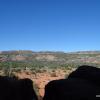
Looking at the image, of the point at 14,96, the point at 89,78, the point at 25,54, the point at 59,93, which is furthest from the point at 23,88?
the point at 25,54

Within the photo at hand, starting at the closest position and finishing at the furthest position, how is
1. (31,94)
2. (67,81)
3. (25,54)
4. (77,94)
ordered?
1. (77,94)
2. (67,81)
3. (31,94)
4. (25,54)

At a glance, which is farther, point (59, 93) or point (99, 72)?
point (99, 72)

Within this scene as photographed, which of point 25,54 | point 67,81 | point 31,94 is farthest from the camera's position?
point 25,54

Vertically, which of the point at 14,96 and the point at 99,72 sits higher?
the point at 99,72

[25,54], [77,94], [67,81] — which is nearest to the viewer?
[77,94]

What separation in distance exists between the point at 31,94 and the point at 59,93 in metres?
1.70

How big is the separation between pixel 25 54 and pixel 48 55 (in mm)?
13948

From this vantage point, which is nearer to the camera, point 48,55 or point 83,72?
point 83,72

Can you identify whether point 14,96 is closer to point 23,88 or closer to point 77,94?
point 23,88

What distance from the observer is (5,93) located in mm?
10648

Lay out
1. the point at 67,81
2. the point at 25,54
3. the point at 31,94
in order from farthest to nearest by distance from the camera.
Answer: the point at 25,54
the point at 31,94
the point at 67,81

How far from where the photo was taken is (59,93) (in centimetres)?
1017

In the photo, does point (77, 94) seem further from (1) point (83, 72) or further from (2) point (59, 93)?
(1) point (83, 72)

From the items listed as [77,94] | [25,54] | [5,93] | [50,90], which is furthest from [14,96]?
[25,54]
